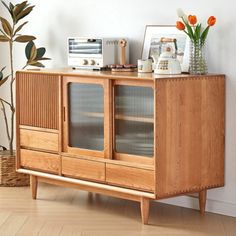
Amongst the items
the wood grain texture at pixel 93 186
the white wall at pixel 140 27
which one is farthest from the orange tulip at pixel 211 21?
the wood grain texture at pixel 93 186

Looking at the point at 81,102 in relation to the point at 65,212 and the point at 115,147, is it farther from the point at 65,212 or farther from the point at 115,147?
the point at 65,212

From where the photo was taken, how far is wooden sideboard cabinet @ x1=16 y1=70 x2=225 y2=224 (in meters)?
4.34

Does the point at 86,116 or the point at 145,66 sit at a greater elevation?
the point at 145,66

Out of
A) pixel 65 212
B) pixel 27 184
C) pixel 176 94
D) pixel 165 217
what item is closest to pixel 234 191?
pixel 165 217

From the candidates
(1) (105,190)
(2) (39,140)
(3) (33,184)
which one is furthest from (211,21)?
(3) (33,184)

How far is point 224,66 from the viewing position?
458 cm

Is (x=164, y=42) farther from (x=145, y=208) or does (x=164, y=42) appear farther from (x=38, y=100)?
(x=145, y=208)

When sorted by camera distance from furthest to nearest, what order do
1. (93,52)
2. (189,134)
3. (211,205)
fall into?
(93,52) → (211,205) → (189,134)

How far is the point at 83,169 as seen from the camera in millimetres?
4770

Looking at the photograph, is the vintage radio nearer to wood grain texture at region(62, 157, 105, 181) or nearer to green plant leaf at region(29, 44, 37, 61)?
green plant leaf at region(29, 44, 37, 61)

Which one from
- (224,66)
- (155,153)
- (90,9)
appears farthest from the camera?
(90,9)

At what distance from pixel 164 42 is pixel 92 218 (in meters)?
1.24

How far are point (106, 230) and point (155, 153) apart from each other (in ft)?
1.82

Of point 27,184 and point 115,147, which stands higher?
point 115,147
